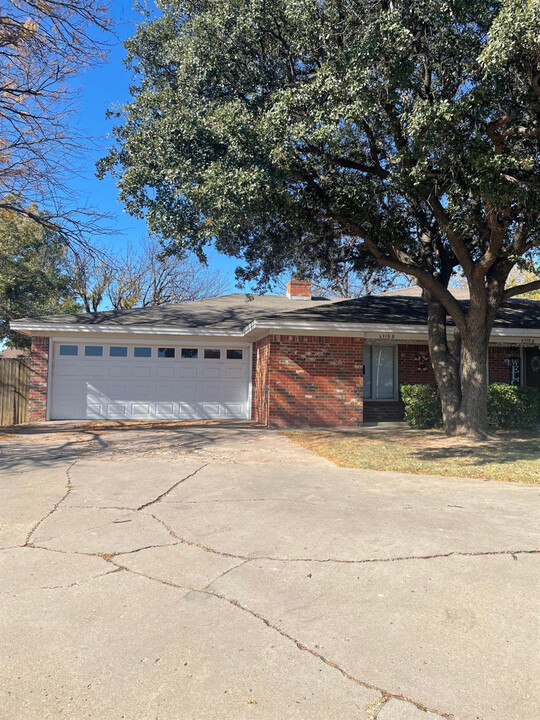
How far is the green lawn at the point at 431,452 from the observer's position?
8.15m

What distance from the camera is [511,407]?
13.6 metres

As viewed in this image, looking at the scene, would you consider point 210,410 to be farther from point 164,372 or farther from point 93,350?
point 93,350

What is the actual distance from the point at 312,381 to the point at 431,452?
14.9ft

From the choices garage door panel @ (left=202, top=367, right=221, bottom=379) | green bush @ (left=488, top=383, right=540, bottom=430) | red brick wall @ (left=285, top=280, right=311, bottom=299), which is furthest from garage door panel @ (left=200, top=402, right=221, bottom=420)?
green bush @ (left=488, top=383, right=540, bottom=430)

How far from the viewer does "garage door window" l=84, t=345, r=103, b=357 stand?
15.4m

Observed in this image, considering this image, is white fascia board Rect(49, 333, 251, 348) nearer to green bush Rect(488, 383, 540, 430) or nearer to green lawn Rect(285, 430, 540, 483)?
green lawn Rect(285, 430, 540, 483)

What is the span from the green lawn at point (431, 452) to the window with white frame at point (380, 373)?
8.25 ft

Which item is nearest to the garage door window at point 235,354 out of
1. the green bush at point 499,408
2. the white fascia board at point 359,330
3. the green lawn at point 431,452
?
the white fascia board at point 359,330

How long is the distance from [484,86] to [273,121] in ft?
10.6

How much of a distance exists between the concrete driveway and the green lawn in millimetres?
1219

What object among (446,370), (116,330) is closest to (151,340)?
(116,330)

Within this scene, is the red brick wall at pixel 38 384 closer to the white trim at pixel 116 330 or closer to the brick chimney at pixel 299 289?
the white trim at pixel 116 330

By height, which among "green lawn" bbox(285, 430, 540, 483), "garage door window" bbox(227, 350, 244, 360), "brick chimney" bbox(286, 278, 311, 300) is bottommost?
"green lawn" bbox(285, 430, 540, 483)

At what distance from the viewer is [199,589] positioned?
378cm
